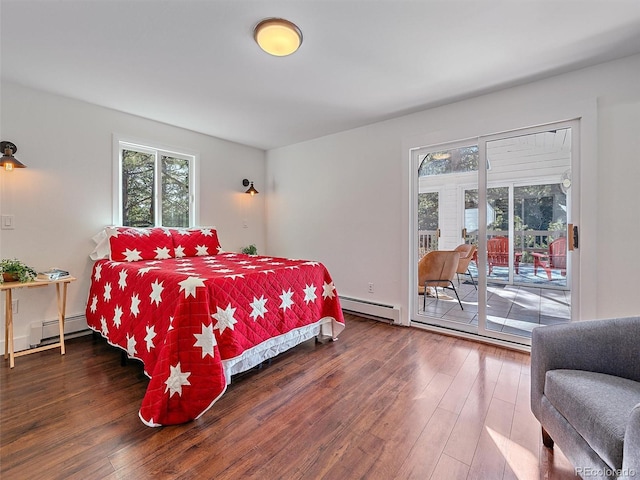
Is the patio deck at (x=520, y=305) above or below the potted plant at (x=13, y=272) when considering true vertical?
below

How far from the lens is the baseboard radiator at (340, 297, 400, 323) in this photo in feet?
10.9

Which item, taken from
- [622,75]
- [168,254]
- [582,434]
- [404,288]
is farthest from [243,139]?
[582,434]

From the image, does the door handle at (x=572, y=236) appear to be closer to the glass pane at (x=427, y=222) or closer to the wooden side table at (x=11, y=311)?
the glass pane at (x=427, y=222)

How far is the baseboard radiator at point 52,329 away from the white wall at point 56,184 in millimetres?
51

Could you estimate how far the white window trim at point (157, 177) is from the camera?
123 inches

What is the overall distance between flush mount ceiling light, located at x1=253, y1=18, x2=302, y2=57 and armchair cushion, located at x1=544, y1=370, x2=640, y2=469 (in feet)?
7.70

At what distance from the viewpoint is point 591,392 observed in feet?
3.61

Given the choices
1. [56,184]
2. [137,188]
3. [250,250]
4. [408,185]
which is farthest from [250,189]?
[408,185]

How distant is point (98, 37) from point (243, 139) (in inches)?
89.4

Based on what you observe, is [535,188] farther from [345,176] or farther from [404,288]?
[345,176]

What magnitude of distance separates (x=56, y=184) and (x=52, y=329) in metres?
1.39

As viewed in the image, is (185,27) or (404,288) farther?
(404,288)

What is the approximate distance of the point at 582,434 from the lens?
41.7 inches

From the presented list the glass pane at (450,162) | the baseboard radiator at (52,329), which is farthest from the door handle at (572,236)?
the baseboard radiator at (52,329)
